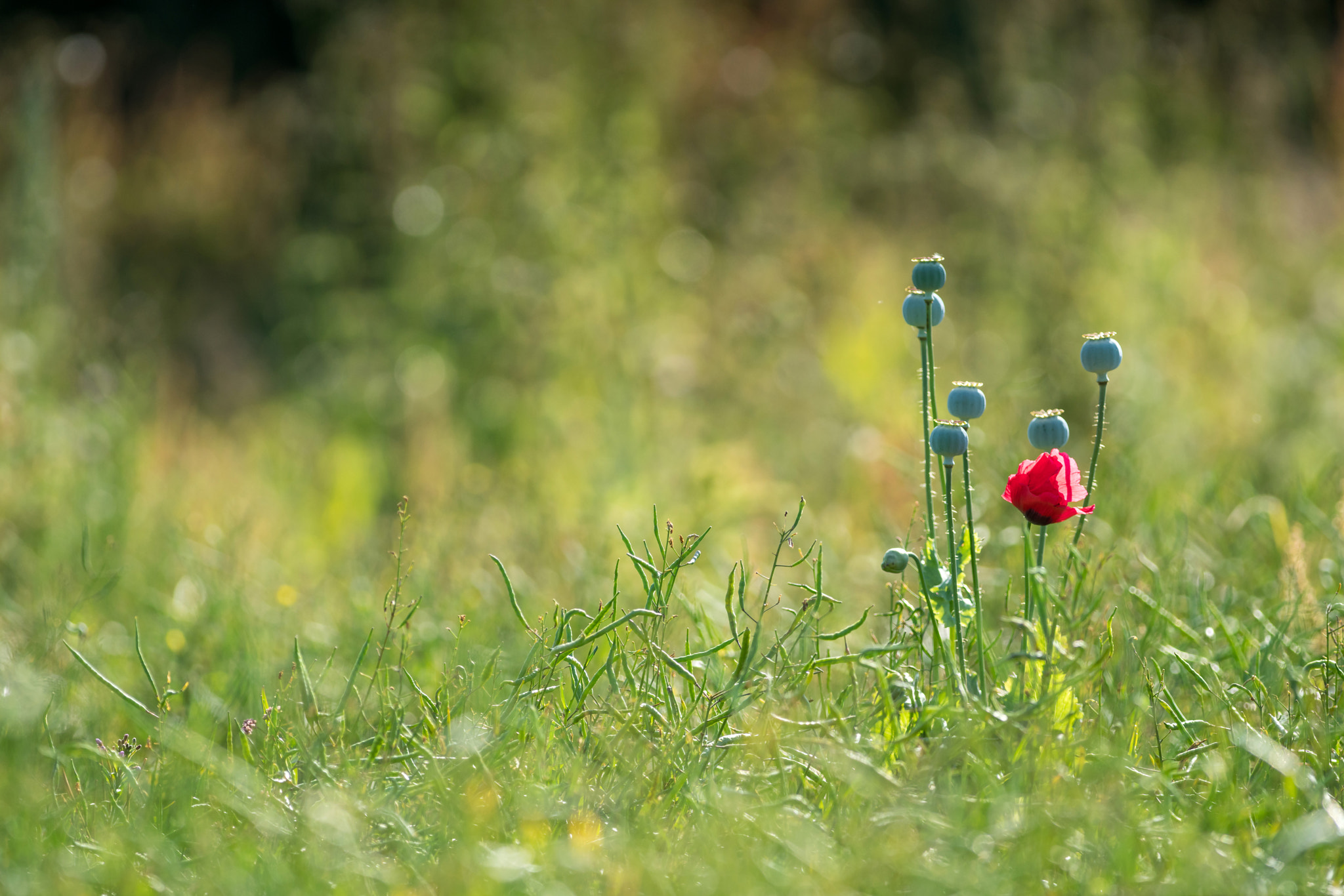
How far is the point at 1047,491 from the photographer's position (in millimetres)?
1245

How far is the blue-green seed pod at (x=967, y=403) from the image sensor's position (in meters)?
1.21

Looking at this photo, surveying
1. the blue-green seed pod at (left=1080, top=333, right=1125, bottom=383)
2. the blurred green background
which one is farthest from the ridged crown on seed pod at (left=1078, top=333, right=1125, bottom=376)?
the blurred green background

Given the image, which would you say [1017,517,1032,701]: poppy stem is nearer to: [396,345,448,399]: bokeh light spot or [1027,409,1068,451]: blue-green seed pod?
[1027,409,1068,451]: blue-green seed pod

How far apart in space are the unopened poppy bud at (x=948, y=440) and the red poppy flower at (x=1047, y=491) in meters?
0.10

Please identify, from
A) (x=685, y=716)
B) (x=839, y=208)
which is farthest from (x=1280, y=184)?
(x=685, y=716)

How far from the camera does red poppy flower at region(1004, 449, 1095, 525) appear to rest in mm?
1242

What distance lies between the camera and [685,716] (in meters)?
1.25

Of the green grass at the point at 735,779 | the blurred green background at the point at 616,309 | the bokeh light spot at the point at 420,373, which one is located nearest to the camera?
the green grass at the point at 735,779

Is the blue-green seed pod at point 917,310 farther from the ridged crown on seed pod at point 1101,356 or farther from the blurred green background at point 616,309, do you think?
the blurred green background at point 616,309

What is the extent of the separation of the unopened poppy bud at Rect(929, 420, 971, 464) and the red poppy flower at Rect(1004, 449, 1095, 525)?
98 millimetres

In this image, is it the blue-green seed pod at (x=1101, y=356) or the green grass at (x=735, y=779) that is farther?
the blue-green seed pod at (x=1101, y=356)

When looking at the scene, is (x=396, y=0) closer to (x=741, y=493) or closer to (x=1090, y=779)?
(x=741, y=493)

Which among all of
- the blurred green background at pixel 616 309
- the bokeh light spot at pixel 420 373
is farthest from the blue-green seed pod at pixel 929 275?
the bokeh light spot at pixel 420 373

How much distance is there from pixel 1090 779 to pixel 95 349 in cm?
309
